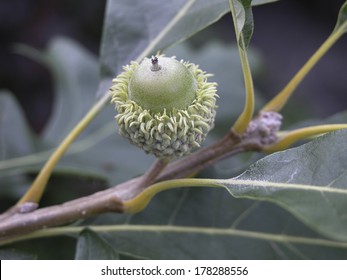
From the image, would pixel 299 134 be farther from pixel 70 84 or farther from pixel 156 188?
pixel 70 84

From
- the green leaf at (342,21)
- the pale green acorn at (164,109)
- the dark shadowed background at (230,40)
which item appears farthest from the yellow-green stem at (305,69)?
the dark shadowed background at (230,40)

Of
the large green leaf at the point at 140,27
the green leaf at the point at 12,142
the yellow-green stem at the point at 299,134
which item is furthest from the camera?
the green leaf at the point at 12,142

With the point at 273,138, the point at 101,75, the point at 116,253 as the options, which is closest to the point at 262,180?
the point at 273,138

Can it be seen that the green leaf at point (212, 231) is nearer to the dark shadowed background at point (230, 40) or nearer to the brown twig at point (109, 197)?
the brown twig at point (109, 197)

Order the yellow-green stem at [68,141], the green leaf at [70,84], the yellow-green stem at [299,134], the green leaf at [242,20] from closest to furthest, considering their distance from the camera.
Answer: the green leaf at [242,20], the yellow-green stem at [299,134], the yellow-green stem at [68,141], the green leaf at [70,84]

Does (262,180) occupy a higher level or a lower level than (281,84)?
lower

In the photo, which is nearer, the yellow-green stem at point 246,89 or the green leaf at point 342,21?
the yellow-green stem at point 246,89

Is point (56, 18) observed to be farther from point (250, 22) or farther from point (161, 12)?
point (250, 22)
